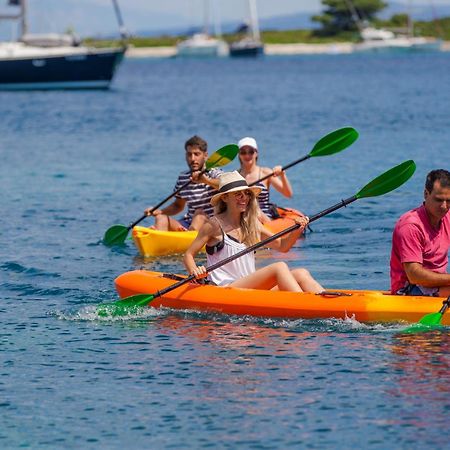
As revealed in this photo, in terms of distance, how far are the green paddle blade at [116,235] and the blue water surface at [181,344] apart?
0.15 metres

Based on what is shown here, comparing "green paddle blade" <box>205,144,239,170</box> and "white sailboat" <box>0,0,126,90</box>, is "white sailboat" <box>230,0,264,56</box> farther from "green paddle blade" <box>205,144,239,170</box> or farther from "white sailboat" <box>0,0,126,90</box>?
"green paddle blade" <box>205,144,239,170</box>

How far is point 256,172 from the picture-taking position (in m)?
13.5

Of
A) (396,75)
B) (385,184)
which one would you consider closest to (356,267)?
(385,184)

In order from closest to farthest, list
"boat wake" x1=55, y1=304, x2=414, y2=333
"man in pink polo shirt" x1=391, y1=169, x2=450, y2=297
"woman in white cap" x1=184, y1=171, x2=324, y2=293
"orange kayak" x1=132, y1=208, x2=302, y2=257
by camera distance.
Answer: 1. "man in pink polo shirt" x1=391, y1=169, x2=450, y2=297
2. "boat wake" x1=55, y1=304, x2=414, y2=333
3. "woman in white cap" x1=184, y1=171, x2=324, y2=293
4. "orange kayak" x1=132, y1=208, x2=302, y2=257

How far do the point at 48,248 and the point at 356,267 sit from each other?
12.5 ft

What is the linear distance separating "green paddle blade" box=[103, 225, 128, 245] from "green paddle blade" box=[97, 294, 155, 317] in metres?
3.79

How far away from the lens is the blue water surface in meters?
7.48

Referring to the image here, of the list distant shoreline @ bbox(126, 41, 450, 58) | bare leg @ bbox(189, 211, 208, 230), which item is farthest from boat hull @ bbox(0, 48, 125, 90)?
distant shoreline @ bbox(126, 41, 450, 58)

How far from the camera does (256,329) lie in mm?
9531

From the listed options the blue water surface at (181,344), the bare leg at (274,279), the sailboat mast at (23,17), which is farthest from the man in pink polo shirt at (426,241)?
the sailboat mast at (23,17)

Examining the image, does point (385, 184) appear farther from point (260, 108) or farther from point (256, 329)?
point (260, 108)

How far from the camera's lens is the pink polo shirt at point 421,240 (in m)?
8.84

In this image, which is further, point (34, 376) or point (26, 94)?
point (26, 94)

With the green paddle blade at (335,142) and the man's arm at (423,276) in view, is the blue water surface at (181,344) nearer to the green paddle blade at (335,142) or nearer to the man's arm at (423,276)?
the man's arm at (423,276)
